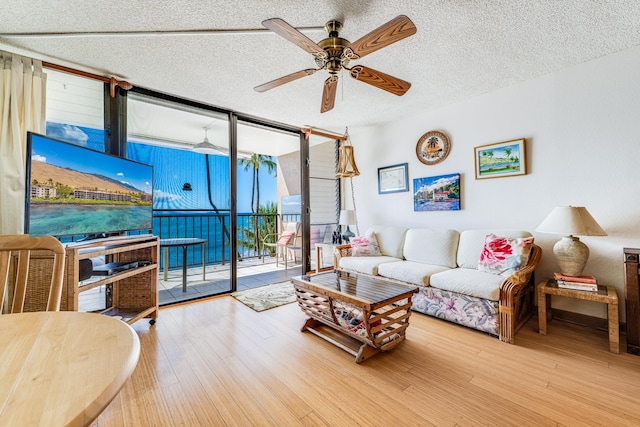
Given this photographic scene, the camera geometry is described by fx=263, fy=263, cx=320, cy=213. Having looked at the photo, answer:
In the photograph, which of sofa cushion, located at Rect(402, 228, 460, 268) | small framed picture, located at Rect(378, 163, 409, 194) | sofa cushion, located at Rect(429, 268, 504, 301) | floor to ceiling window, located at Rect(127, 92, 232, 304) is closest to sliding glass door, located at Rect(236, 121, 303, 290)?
floor to ceiling window, located at Rect(127, 92, 232, 304)

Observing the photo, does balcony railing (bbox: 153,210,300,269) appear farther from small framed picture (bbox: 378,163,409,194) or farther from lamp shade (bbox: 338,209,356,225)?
small framed picture (bbox: 378,163,409,194)

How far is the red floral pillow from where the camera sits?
2391 millimetres

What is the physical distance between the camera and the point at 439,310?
8.34ft

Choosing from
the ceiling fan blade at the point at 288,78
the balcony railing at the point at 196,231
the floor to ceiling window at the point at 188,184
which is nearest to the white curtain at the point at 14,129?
the floor to ceiling window at the point at 188,184

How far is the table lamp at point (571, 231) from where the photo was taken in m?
2.10

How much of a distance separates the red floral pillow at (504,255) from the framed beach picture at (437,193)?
31.0 inches

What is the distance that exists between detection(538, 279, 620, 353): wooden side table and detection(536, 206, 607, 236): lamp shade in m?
0.46

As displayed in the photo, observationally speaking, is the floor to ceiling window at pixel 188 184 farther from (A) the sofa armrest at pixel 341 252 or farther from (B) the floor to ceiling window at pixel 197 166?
(A) the sofa armrest at pixel 341 252

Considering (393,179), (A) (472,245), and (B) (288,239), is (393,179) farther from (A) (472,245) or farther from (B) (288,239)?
(B) (288,239)

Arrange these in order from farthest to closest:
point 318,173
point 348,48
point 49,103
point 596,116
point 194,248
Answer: point 318,173 → point 194,248 → point 49,103 → point 596,116 → point 348,48

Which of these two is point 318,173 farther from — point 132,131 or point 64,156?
point 64,156

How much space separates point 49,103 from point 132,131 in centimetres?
67

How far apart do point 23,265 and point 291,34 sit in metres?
1.75

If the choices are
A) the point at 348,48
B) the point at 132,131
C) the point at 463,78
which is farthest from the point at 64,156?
the point at 463,78
